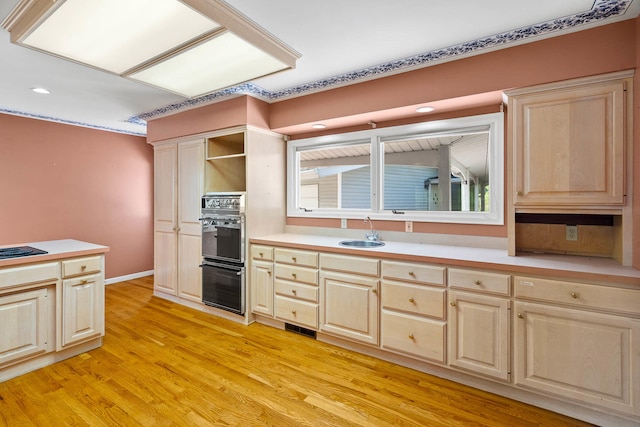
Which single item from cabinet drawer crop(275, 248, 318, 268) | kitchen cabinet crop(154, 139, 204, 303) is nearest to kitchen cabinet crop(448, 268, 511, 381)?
cabinet drawer crop(275, 248, 318, 268)

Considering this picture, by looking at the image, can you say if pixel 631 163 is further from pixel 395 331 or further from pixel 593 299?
pixel 395 331

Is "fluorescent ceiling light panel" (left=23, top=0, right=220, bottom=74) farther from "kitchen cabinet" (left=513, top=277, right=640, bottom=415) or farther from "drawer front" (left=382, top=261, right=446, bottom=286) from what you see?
"kitchen cabinet" (left=513, top=277, right=640, bottom=415)

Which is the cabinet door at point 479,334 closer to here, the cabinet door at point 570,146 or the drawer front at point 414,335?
the drawer front at point 414,335

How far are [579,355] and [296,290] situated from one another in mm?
2061

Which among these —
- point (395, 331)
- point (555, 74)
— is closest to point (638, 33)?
point (555, 74)

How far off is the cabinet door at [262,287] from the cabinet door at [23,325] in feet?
5.40

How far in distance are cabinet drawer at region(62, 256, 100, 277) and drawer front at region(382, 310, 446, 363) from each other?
2.44 metres

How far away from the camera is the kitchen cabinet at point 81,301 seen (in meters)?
2.41

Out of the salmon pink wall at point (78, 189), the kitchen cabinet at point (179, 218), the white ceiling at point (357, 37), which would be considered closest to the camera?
the white ceiling at point (357, 37)

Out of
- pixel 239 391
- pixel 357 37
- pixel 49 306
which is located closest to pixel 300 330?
pixel 239 391

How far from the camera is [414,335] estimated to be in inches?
89.0

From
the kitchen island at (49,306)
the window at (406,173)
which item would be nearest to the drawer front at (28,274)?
the kitchen island at (49,306)

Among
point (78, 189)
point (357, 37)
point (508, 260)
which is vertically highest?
point (357, 37)

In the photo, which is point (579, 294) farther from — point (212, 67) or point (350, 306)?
point (212, 67)
